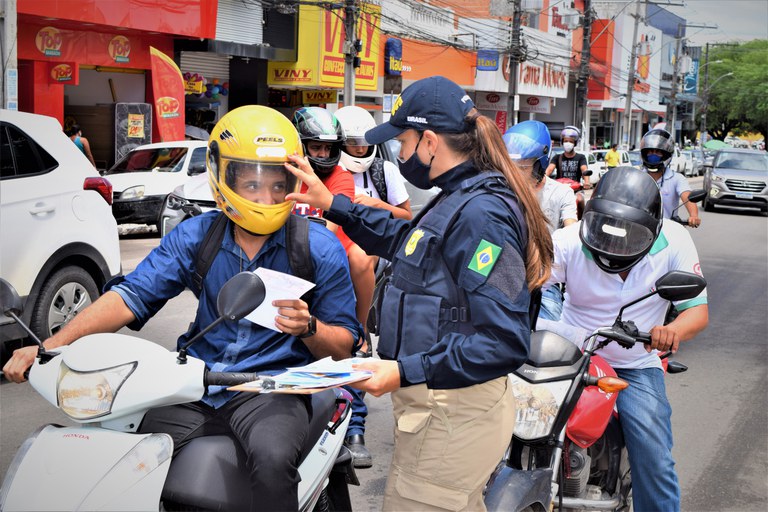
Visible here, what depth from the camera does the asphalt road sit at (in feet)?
17.7

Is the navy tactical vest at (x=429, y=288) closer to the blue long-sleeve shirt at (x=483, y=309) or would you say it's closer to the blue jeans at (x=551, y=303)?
the blue long-sleeve shirt at (x=483, y=309)

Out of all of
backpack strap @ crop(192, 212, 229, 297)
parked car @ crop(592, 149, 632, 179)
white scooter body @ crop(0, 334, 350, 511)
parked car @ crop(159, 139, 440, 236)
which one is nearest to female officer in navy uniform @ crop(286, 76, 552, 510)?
white scooter body @ crop(0, 334, 350, 511)

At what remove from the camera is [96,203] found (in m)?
7.73

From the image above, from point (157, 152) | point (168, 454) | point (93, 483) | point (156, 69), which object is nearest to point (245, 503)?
point (168, 454)

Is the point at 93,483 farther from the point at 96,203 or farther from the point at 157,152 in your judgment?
the point at 157,152

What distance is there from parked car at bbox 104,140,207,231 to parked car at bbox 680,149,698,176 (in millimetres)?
39576

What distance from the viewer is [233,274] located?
3236 mm

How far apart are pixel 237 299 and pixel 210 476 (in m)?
0.52

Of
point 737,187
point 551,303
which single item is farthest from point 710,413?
point 737,187

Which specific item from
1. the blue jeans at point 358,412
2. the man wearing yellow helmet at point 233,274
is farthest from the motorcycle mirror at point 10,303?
the blue jeans at point 358,412

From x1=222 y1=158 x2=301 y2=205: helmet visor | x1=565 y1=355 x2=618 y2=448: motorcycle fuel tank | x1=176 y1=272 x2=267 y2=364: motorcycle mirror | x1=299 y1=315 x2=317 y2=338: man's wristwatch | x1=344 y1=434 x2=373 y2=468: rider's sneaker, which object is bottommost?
x1=344 y1=434 x2=373 y2=468: rider's sneaker

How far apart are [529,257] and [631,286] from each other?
55.4 inches

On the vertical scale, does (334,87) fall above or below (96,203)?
above

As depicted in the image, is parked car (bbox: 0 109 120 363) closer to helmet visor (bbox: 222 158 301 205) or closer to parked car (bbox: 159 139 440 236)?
parked car (bbox: 159 139 440 236)
